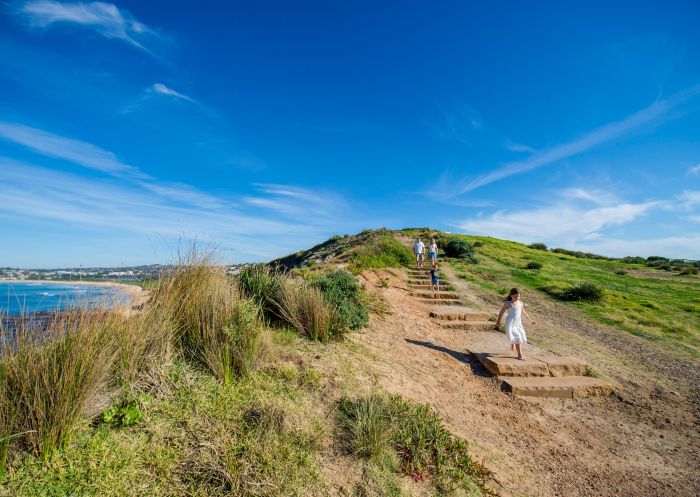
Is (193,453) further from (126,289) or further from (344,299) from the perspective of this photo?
(344,299)

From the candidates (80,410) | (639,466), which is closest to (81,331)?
(80,410)

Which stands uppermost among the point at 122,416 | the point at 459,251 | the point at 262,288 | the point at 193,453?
the point at 459,251

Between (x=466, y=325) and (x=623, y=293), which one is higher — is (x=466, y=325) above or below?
below

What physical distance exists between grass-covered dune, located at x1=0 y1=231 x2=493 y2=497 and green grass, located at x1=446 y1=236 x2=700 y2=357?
9.13 m

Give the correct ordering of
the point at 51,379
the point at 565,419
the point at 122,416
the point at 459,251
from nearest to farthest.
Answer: the point at 51,379 < the point at 122,416 < the point at 565,419 < the point at 459,251

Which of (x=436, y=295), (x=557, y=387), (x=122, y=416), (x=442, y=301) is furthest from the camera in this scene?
(x=436, y=295)

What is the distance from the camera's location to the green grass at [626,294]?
975 cm

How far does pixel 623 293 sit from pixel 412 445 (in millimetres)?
15790

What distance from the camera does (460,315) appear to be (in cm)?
937

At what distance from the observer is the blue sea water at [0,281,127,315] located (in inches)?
114

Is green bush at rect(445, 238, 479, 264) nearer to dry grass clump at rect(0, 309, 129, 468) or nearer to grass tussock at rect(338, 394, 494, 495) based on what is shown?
grass tussock at rect(338, 394, 494, 495)

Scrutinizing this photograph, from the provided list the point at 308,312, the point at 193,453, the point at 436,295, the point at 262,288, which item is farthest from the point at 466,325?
the point at 193,453

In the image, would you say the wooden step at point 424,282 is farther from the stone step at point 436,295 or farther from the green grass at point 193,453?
the green grass at point 193,453

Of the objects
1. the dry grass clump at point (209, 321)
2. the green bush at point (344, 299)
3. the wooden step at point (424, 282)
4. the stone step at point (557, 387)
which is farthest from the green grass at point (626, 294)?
the dry grass clump at point (209, 321)
